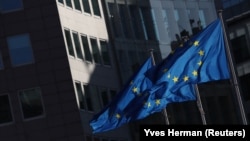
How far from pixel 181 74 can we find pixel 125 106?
289 centimetres

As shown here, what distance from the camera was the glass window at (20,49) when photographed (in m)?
74.3

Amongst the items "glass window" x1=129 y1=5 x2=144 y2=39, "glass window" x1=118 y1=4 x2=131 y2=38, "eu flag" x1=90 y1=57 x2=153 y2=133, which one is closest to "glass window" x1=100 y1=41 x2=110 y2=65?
"glass window" x1=118 y1=4 x2=131 y2=38

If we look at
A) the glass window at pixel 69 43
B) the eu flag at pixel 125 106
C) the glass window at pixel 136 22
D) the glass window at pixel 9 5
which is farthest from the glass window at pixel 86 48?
the eu flag at pixel 125 106

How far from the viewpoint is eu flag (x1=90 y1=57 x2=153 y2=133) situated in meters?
35.5

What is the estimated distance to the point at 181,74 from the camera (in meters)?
33.9

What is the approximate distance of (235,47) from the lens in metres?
98.4

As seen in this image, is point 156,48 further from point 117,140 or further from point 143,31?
point 117,140

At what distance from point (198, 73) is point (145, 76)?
7.65 ft

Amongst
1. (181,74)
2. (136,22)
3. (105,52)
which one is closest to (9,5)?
(105,52)

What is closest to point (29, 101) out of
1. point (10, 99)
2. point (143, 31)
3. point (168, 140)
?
point (10, 99)

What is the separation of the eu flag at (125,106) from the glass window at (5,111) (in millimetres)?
37820

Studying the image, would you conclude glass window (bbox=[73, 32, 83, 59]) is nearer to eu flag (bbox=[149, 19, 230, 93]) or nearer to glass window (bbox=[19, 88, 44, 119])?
glass window (bbox=[19, 88, 44, 119])

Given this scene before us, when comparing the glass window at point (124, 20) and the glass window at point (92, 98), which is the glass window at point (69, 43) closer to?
the glass window at point (92, 98)

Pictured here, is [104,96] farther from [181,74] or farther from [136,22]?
[181,74]
